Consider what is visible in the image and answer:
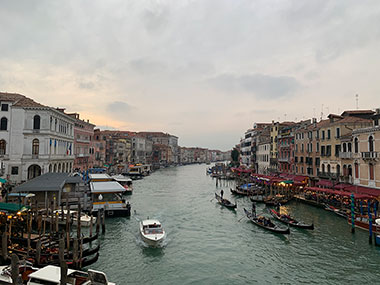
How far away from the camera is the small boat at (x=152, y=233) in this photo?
17.1 meters

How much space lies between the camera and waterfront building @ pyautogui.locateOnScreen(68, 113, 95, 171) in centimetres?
4947

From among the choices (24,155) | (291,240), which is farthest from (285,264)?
(24,155)

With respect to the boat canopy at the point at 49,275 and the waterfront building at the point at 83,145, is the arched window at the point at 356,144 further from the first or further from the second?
the waterfront building at the point at 83,145

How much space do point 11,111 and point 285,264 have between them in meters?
32.8

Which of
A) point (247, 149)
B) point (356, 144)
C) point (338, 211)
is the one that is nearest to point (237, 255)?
point (338, 211)

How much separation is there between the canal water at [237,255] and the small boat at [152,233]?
1.64 ft

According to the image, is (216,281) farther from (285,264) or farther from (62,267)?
(62,267)

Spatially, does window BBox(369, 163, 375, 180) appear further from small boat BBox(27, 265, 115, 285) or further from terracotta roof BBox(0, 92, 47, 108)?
terracotta roof BBox(0, 92, 47, 108)

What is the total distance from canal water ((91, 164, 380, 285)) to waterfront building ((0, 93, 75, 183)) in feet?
51.6

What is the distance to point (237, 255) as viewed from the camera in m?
16.3

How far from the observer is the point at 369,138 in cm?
2586

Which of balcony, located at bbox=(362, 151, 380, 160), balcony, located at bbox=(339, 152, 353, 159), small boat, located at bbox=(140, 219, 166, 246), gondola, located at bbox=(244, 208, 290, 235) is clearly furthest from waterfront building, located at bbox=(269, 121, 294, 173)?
small boat, located at bbox=(140, 219, 166, 246)

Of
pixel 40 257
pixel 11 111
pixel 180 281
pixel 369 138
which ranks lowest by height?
pixel 180 281

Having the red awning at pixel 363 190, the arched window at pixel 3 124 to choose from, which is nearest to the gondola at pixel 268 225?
the red awning at pixel 363 190
